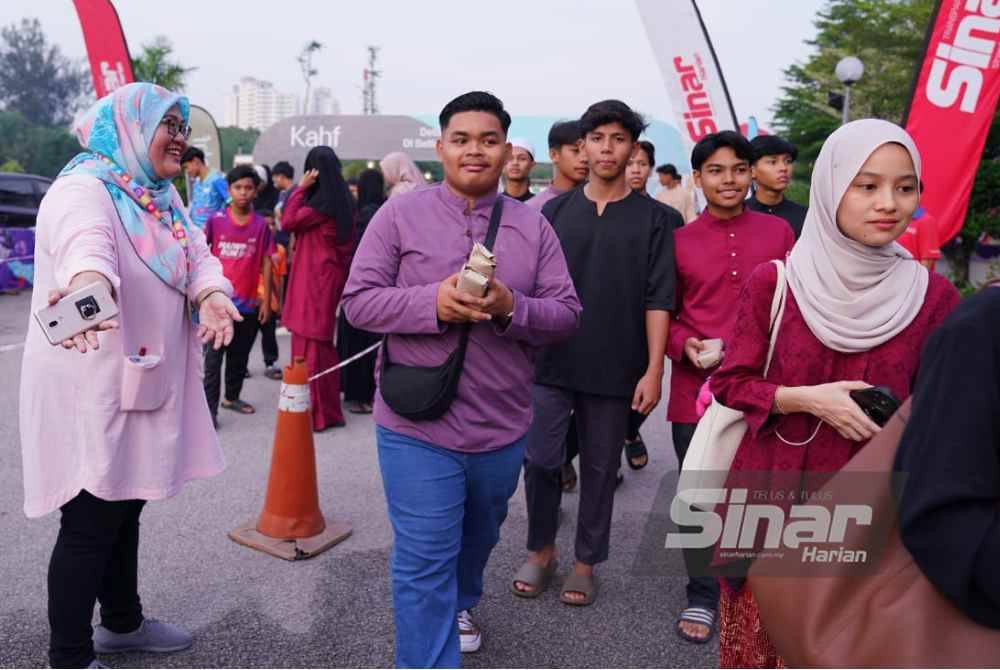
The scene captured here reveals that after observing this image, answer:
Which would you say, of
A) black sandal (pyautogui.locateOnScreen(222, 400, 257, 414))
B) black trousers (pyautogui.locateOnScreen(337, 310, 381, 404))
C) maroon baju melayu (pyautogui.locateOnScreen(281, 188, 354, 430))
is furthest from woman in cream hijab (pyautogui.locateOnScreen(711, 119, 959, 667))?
black sandal (pyautogui.locateOnScreen(222, 400, 257, 414))

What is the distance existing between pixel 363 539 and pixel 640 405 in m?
1.61

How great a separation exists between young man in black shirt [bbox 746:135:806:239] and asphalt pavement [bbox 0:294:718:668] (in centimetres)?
183

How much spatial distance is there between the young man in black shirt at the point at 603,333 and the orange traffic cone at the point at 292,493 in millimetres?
1094

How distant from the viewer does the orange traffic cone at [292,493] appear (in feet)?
12.4

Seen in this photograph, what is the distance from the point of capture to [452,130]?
2.53 metres

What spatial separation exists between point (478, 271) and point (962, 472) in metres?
1.32

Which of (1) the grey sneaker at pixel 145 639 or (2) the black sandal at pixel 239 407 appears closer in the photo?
(1) the grey sneaker at pixel 145 639

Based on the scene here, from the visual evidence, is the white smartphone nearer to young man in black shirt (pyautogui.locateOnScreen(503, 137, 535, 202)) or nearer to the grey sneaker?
the grey sneaker

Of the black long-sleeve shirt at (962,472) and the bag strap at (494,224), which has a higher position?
the bag strap at (494,224)

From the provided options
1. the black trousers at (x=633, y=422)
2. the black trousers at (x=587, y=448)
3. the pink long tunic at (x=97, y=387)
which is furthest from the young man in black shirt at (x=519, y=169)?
the pink long tunic at (x=97, y=387)

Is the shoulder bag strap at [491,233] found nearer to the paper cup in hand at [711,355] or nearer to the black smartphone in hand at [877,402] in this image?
the paper cup in hand at [711,355]

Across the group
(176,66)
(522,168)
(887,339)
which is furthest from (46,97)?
(887,339)

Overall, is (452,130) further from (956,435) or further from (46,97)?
(46,97)

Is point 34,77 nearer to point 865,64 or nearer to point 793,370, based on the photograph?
point 865,64
